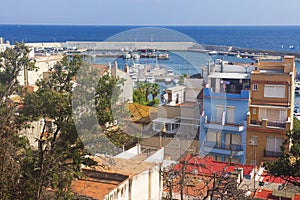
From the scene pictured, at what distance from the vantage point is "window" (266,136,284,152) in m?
12.4

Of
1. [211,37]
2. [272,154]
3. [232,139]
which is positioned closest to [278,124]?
[272,154]

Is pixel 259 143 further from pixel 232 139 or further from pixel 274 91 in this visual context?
pixel 274 91

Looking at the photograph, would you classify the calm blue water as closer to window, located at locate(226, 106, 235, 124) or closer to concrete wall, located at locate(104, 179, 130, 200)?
window, located at locate(226, 106, 235, 124)

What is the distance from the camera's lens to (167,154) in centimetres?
971

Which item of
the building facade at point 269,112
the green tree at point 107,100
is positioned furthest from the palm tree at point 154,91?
the green tree at point 107,100

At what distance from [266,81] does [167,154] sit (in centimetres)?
449

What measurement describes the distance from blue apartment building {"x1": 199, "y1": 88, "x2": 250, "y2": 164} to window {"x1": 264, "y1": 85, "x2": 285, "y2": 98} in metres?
0.62

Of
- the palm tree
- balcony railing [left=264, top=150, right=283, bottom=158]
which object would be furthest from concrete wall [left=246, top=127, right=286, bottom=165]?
the palm tree

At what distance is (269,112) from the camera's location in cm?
1288

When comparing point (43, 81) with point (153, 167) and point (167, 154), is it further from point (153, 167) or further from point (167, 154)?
point (167, 154)

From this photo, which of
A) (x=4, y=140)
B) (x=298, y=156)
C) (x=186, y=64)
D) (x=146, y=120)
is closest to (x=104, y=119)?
(x=4, y=140)

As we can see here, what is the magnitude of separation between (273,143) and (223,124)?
1473 mm

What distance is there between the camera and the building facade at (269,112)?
1245 centimetres

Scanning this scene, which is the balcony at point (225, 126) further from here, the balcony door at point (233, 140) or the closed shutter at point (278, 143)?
the closed shutter at point (278, 143)
